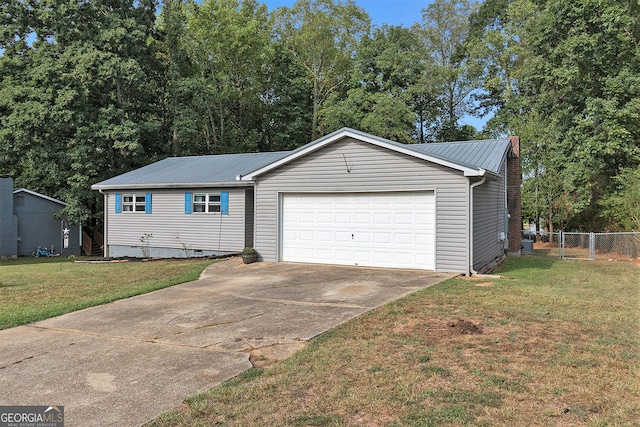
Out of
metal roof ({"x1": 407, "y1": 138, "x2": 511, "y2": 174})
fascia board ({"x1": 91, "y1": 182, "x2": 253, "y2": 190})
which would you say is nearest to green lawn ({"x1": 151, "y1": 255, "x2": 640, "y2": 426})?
metal roof ({"x1": 407, "y1": 138, "x2": 511, "y2": 174})

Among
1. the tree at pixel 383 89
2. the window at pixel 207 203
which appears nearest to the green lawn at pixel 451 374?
the window at pixel 207 203

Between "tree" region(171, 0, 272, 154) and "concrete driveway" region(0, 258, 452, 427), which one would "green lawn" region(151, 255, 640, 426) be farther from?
"tree" region(171, 0, 272, 154)

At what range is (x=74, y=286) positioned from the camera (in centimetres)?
1012

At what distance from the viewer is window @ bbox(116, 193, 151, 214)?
59.4ft

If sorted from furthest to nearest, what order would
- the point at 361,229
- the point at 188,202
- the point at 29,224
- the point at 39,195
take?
the point at 39,195 → the point at 29,224 → the point at 188,202 → the point at 361,229

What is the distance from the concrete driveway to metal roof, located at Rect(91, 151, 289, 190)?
7048mm

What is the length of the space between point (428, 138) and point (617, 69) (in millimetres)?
14689

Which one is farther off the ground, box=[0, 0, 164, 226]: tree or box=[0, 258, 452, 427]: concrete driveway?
box=[0, 0, 164, 226]: tree

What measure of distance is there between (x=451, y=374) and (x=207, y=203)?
45.0 ft

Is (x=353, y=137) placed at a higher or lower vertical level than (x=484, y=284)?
higher

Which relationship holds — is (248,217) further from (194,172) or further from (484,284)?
(484,284)

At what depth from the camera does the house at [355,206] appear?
1117cm

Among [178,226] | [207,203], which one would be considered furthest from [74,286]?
[178,226]

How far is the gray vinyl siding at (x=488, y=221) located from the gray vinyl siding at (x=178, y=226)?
26.5 feet
